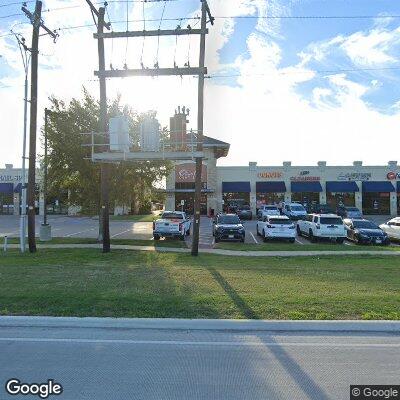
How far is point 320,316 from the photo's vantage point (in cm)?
793

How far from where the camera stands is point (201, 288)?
10.5m

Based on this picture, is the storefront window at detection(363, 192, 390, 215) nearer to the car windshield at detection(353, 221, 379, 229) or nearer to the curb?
the car windshield at detection(353, 221, 379, 229)

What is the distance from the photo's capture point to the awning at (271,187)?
5266 centimetres

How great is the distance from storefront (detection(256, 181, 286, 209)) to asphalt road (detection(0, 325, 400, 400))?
4597 centimetres

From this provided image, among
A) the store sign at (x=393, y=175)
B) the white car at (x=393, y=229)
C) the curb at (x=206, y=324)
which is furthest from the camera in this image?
the store sign at (x=393, y=175)

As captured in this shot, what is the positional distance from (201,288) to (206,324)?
2892 mm

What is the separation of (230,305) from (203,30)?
12.2 meters

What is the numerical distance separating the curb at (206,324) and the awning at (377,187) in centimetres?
4868

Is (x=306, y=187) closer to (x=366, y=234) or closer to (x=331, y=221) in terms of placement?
(x=331, y=221)

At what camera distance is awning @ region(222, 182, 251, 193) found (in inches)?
2058

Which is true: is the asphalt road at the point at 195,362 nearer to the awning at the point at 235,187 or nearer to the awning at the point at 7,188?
the awning at the point at 235,187

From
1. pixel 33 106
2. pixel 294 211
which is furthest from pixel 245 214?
pixel 33 106

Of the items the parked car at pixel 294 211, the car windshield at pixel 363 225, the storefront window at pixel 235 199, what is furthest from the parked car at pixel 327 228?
the storefront window at pixel 235 199

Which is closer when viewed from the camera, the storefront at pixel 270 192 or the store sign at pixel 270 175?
the storefront at pixel 270 192
